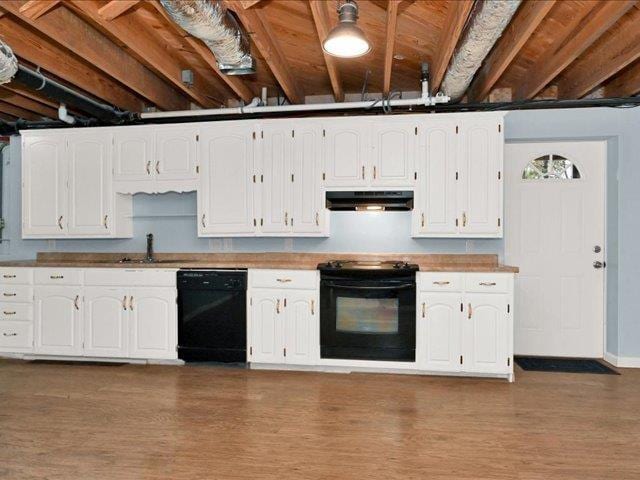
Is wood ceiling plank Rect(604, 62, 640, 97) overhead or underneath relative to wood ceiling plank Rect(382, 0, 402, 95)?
overhead

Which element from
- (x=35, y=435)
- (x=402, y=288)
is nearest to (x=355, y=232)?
(x=402, y=288)

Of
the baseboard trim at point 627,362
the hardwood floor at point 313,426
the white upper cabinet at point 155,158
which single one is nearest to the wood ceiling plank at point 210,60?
the white upper cabinet at point 155,158

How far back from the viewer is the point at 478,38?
8.72ft

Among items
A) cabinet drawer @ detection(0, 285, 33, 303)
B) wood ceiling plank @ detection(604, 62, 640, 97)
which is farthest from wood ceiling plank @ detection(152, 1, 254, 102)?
wood ceiling plank @ detection(604, 62, 640, 97)

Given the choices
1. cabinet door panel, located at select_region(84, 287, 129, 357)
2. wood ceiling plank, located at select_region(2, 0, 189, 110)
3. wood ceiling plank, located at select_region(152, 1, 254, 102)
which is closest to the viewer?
wood ceiling plank, located at select_region(2, 0, 189, 110)

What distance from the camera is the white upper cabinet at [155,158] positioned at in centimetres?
427

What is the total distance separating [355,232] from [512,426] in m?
2.25

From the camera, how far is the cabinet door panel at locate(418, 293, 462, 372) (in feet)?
12.0

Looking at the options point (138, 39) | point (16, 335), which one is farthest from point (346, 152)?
point (16, 335)

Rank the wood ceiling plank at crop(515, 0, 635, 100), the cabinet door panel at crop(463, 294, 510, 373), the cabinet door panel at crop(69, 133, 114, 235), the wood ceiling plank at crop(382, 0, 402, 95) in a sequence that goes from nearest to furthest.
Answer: the wood ceiling plank at crop(382, 0, 402, 95)
the wood ceiling plank at crop(515, 0, 635, 100)
the cabinet door panel at crop(463, 294, 510, 373)
the cabinet door panel at crop(69, 133, 114, 235)

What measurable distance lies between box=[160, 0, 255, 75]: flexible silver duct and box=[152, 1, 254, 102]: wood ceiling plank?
0.14 metres

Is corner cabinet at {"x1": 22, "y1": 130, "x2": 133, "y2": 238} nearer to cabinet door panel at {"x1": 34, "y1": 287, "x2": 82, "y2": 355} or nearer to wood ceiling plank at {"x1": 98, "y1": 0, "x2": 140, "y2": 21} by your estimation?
cabinet door panel at {"x1": 34, "y1": 287, "x2": 82, "y2": 355}

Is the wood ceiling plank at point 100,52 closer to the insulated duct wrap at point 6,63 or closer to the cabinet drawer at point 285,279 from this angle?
the insulated duct wrap at point 6,63

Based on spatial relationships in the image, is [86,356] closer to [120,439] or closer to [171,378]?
[171,378]
